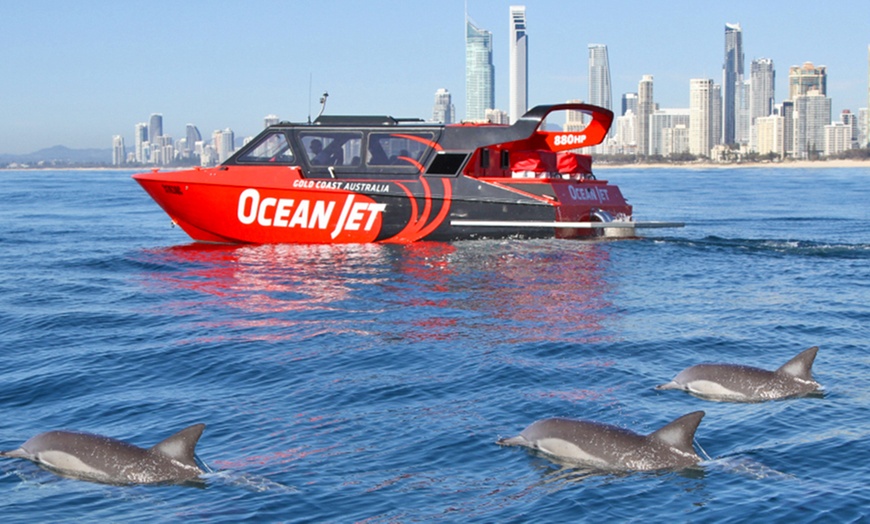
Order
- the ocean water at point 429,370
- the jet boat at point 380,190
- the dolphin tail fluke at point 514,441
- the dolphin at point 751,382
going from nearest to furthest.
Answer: the ocean water at point 429,370 < the dolphin tail fluke at point 514,441 < the dolphin at point 751,382 < the jet boat at point 380,190

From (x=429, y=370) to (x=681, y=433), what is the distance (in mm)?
3877

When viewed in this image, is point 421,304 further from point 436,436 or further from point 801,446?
point 801,446

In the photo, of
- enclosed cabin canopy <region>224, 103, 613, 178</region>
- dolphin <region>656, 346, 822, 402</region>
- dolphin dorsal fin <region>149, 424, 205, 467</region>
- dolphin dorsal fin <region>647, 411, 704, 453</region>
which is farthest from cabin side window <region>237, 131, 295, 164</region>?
dolphin dorsal fin <region>647, 411, 704, 453</region>

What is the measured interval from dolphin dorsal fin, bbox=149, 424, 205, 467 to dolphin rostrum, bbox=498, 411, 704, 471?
2.68 m

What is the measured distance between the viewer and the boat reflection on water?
1389 centimetres

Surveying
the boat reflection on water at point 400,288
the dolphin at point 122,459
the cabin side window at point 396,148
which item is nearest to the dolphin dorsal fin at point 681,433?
the dolphin at point 122,459

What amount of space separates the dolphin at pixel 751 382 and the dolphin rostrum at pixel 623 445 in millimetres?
2107

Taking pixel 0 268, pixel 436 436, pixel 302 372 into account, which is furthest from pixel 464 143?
pixel 436 436

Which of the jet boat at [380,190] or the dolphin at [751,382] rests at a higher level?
the jet boat at [380,190]

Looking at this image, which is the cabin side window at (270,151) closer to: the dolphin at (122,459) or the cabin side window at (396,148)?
the cabin side window at (396,148)

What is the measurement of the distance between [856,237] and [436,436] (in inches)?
741

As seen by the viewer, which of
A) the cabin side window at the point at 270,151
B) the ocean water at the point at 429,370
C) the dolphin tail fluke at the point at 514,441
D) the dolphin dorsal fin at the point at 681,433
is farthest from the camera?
the cabin side window at the point at 270,151

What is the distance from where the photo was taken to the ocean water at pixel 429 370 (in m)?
7.61

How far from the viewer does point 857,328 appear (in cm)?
1359
